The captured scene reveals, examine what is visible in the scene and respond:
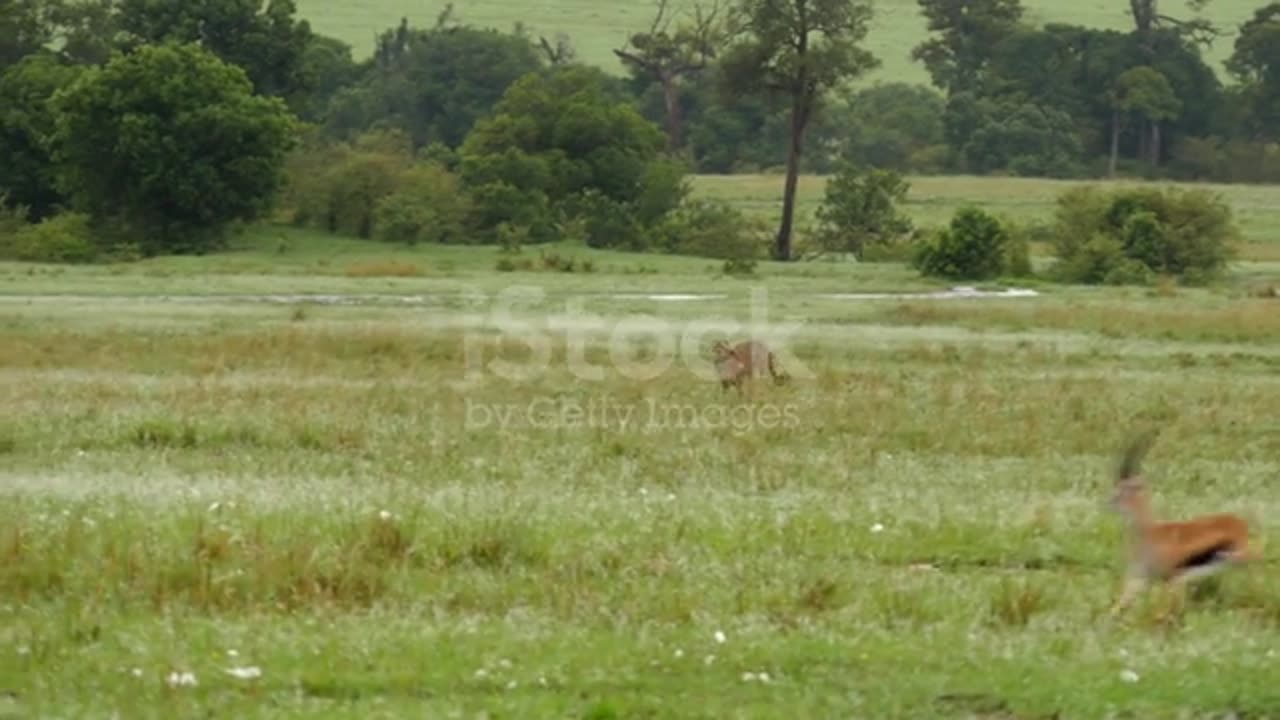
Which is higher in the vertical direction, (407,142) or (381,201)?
(407,142)

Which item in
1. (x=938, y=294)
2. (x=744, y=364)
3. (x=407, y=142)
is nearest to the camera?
(x=744, y=364)

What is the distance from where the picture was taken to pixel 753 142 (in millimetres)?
111188

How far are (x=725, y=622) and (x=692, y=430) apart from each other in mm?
9811

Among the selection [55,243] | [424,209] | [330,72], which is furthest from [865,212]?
[330,72]

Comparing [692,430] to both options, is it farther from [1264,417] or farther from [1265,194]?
[1265,194]

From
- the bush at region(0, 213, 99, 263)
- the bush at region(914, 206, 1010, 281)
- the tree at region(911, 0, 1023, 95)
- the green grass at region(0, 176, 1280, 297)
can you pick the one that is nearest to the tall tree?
the tree at region(911, 0, 1023, 95)

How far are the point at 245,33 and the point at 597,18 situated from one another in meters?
88.1

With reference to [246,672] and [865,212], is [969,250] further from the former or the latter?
[246,672]

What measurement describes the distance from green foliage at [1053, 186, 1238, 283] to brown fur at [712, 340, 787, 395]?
2927 cm

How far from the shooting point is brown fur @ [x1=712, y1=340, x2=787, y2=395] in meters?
25.0

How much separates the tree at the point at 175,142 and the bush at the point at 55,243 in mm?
1567

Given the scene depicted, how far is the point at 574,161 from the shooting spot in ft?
238

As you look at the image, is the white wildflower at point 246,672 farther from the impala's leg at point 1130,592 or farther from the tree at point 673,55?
the tree at point 673,55

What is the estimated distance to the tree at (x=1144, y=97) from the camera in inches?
4001
